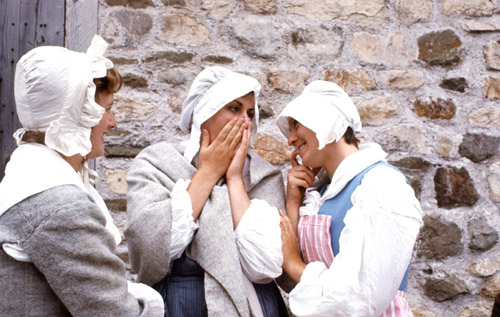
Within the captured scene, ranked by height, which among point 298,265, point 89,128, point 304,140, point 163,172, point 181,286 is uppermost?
point 89,128

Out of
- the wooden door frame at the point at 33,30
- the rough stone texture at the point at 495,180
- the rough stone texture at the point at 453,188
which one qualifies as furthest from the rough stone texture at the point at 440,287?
the wooden door frame at the point at 33,30

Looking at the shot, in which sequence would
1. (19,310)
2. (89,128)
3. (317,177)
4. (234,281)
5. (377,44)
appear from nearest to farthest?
(19,310), (89,128), (234,281), (317,177), (377,44)

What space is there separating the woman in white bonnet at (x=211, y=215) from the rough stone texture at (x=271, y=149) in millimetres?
686

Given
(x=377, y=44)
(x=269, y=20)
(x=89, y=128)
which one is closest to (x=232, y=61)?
(x=269, y=20)

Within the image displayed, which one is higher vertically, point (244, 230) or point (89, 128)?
point (89, 128)

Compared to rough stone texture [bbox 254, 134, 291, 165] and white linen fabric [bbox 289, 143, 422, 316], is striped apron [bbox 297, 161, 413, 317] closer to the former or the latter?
white linen fabric [bbox 289, 143, 422, 316]

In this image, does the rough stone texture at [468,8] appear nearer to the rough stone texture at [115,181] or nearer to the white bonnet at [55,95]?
the rough stone texture at [115,181]

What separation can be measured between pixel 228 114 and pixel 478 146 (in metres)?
1.64

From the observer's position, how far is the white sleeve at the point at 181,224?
2.00m

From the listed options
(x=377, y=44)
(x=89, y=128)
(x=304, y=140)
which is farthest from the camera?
(x=377, y=44)

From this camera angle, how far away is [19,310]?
140cm

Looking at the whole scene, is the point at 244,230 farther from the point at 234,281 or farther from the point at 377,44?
the point at 377,44

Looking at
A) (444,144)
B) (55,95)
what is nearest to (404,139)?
(444,144)

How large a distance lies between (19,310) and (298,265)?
3.30ft
